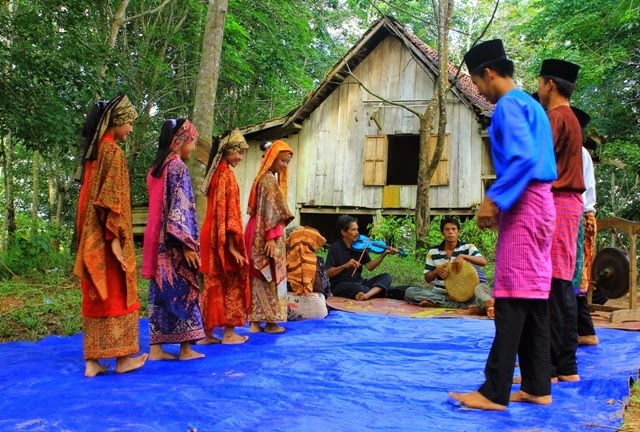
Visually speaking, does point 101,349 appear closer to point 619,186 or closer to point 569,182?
point 569,182

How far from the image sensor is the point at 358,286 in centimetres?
779

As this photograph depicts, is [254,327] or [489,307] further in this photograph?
[489,307]

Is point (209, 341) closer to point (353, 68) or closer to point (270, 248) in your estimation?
point (270, 248)

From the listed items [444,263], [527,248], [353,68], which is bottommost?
[444,263]

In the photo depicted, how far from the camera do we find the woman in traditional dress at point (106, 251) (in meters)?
3.56

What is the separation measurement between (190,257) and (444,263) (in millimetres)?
3887

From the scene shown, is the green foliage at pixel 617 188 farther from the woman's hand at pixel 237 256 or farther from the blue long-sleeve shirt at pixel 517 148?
the blue long-sleeve shirt at pixel 517 148

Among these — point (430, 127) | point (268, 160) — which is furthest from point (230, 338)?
point (430, 127)

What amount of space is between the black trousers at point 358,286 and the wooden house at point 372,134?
237 inches

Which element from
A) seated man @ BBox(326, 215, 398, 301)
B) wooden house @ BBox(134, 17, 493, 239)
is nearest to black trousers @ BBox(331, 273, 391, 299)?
seated man @ BBox(326, 215, 398, 301)

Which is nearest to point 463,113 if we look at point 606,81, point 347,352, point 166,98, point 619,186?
point 606,81

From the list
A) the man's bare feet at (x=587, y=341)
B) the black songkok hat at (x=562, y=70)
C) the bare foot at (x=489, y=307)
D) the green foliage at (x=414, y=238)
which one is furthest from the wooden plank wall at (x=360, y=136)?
the black songkok hat at (x=562, y=70)

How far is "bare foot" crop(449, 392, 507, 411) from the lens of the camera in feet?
9.37

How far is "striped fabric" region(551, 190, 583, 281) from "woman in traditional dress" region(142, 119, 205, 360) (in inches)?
83.9
